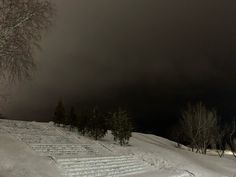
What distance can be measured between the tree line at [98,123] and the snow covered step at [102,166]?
9736mm

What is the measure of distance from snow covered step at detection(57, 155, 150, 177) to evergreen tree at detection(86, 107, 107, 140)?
32.7 feet

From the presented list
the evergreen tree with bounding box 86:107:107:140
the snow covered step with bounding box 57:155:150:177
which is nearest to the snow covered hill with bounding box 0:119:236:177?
the snow covered step with bounding box 57:155:150:177

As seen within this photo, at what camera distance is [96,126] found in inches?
1396

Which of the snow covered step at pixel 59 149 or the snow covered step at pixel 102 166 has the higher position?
the snow covered step at pixel 59 149

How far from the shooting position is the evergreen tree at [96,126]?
35.5 m

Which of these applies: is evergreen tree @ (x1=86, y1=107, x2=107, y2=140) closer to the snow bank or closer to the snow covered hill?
the snow covered hill

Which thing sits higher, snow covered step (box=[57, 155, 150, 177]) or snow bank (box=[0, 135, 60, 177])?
snow bank (box=[0, 135, 60, 177])

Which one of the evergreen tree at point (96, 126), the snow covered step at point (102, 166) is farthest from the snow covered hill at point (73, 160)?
the evergreen tree at point (96, 126)

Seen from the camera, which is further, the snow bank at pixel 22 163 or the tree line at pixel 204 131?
the tree line at pixel 204 131

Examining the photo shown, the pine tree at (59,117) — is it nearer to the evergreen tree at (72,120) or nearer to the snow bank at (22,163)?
the evergreen tree at (72,120)

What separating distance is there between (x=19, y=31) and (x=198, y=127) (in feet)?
136

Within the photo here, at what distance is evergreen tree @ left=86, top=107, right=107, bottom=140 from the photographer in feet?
116

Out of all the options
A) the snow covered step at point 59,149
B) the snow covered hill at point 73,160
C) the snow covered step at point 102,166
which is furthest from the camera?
the snow covered step at point 59,149

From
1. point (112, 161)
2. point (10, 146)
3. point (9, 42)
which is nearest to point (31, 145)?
point (10, 146)
